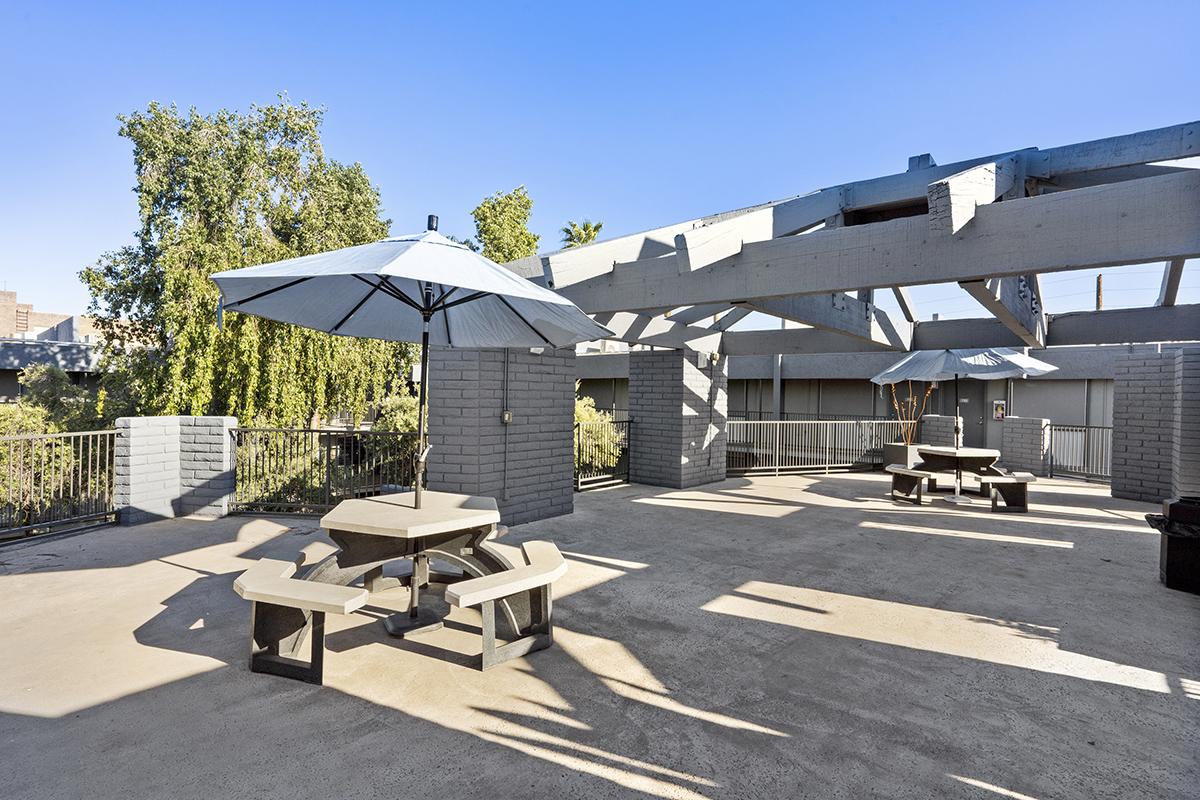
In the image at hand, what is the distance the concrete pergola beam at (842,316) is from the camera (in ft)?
24.2

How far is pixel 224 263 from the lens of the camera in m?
10.9

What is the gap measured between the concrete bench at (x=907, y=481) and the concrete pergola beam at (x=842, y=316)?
2133 millimetres

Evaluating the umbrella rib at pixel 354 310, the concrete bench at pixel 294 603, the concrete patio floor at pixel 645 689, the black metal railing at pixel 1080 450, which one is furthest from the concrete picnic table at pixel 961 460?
the concrete bench at pixel 294 603

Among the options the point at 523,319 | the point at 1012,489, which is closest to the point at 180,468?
the point at 523,319

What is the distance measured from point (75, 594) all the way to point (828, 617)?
5604 mm

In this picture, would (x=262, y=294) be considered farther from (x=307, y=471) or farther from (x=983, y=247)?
(x=307, y=471)

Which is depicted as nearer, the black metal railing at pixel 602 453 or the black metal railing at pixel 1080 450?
the black metal railing at pixel 602 453

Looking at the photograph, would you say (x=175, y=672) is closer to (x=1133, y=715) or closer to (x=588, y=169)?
(x=1133, y=715)

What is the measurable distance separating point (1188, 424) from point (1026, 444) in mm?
4944

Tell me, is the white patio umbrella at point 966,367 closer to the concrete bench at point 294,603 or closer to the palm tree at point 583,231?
the concrete bench at point 294,603

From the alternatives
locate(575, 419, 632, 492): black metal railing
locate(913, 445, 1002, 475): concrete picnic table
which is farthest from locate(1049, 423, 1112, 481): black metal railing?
locate(575, 419, 632, 492): black metal railing

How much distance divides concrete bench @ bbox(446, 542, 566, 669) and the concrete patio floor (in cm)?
10

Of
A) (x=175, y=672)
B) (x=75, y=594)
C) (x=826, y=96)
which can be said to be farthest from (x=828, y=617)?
(x=826, y=96)

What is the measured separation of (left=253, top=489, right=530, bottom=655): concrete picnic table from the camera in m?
3.28
